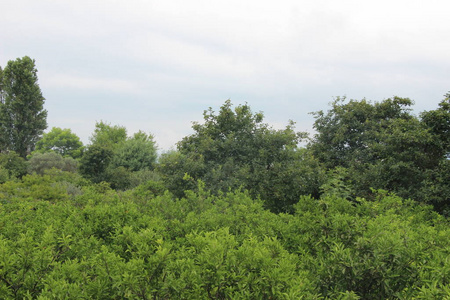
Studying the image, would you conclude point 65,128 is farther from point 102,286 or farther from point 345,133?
point 102,286

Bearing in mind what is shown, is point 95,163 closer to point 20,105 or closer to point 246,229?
point 20,105

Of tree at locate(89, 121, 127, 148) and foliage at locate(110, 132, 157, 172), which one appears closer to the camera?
foliage at locate(110, 132, 157, 172)

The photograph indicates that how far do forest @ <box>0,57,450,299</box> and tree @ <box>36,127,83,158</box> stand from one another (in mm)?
40296

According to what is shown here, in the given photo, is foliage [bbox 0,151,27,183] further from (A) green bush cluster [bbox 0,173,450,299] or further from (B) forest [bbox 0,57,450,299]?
(A) green bush cluster [bbox 0,173,450,299]

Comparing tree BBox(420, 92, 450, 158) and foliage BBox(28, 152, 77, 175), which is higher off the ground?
tree BBox(420, 92, 450, 158)

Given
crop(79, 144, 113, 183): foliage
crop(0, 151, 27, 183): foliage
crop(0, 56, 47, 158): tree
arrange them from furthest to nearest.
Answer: crop(0, 56, 47, 158): tree → crop(0, 151, 27, 183): foliage → crop(79, 144, 113, 183): foliage

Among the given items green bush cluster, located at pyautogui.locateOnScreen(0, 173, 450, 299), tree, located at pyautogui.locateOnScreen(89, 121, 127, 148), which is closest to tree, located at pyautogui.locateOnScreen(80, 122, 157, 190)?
tree, located at pyautogui.locateOnScreen(89, 121, 127, 148)

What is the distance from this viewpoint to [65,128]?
4984 centimetres

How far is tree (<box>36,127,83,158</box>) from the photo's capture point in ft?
154

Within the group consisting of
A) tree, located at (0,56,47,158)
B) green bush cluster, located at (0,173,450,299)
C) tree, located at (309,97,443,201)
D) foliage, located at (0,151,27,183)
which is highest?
tree, located at (0,56,47,158)

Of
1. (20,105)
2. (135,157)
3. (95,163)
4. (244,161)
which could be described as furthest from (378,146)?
(20,105)

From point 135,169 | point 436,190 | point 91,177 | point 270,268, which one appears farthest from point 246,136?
point 135,169

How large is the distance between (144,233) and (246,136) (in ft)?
31.4

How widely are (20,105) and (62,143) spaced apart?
12.5 m
